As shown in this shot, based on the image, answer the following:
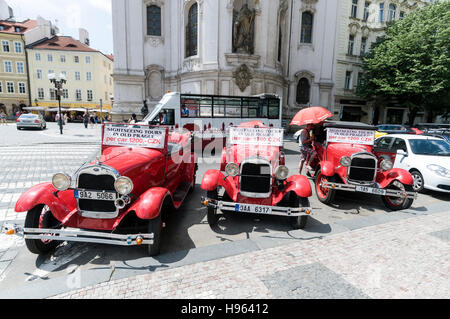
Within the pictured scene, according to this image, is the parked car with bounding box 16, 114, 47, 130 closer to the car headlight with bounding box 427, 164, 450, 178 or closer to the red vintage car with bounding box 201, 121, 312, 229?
the red vintage car with bounding box 201, 121, 312, 229

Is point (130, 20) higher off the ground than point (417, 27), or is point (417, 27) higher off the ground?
point (130, 20)

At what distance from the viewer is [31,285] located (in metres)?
3.00

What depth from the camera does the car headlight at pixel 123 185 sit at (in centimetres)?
353

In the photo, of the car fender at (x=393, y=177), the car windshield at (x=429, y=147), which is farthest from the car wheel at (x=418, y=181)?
the car fender at (x=393, y=177)

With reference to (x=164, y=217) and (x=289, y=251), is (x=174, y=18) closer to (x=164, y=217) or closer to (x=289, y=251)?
(x=164, y=217)

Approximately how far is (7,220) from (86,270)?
107 inches

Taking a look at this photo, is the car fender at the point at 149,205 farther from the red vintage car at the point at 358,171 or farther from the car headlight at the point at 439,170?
the car headlight at the point at 439,170

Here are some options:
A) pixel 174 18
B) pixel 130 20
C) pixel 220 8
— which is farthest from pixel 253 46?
pixel 130 20

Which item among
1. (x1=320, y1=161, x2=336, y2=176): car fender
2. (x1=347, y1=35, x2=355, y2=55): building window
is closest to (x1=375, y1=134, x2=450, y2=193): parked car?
(x1=320, y1=161, x2=336, y2=176): car fender

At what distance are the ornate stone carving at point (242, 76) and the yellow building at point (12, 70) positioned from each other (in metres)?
39.3

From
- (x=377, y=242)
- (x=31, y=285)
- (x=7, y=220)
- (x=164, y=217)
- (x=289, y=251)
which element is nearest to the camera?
(x=31, y=285)

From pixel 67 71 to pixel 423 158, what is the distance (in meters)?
50.0

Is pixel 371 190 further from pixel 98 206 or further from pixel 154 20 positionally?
pixel 154 20

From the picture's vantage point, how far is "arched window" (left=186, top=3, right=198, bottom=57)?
23141 mm
